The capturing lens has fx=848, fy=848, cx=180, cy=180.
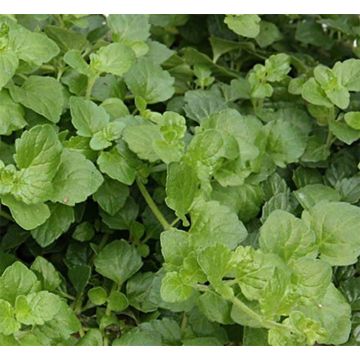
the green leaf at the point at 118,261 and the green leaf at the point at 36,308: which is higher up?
the green leaf at the point at 36,308

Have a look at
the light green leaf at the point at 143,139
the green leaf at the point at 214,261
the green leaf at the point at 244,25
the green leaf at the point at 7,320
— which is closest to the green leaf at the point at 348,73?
the green leaf at the point at 244,25

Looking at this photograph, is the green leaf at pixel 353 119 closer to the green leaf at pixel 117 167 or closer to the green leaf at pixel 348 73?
the green leaf at pixel 348 73

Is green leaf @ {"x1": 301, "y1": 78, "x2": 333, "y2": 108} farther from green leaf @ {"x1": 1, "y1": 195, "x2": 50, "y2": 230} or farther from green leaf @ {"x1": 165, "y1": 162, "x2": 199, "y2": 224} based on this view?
green leaf @ {"x1": 1, "y1": 195, "x2": 50, "y2": 230}

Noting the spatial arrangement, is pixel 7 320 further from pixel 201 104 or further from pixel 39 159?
pixel 201 104

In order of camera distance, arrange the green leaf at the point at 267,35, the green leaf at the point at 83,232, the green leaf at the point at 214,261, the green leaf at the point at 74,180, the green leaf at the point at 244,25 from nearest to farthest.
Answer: the green leaf at the point at 214,261
the green leaf at the point at 74,180
the green leaf at the point at 83,232
the green leaf at the point at 244,25
the green leaf at the point at 267,35

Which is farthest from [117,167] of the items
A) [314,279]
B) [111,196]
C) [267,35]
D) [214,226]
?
[267,35]

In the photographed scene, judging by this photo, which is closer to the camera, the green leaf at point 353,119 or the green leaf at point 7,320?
the green leaf at point 7,320
